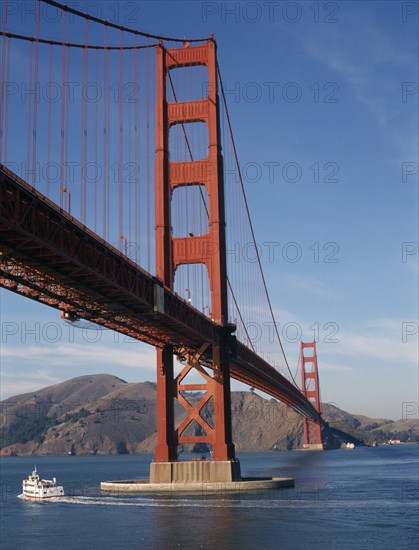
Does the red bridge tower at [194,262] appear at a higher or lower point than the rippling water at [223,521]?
higher

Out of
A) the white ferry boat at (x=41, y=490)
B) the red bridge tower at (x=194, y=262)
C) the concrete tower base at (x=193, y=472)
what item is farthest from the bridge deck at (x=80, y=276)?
the white ferry boat at (x=41, y=490)

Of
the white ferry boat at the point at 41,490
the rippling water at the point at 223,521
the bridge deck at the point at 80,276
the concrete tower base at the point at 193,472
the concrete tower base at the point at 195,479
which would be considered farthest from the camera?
the white ferry boat at the point at 41,490

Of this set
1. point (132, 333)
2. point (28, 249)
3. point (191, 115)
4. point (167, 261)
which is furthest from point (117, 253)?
point (191, 115)

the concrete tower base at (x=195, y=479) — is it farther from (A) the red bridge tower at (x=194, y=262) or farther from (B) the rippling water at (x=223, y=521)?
(B) the rippling water at (x=223, y=521)

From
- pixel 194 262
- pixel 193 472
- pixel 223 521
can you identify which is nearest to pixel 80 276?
pixel 223 521

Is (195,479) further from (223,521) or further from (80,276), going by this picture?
(80,276)

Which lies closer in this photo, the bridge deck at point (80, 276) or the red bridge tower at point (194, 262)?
the bridge deck at point (80, 276)

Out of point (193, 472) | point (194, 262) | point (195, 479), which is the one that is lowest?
point (195, 479)

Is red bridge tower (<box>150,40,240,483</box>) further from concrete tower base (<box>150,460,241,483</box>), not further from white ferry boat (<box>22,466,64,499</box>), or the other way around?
white ferry boat (<box>22,466,64,499</box>)
